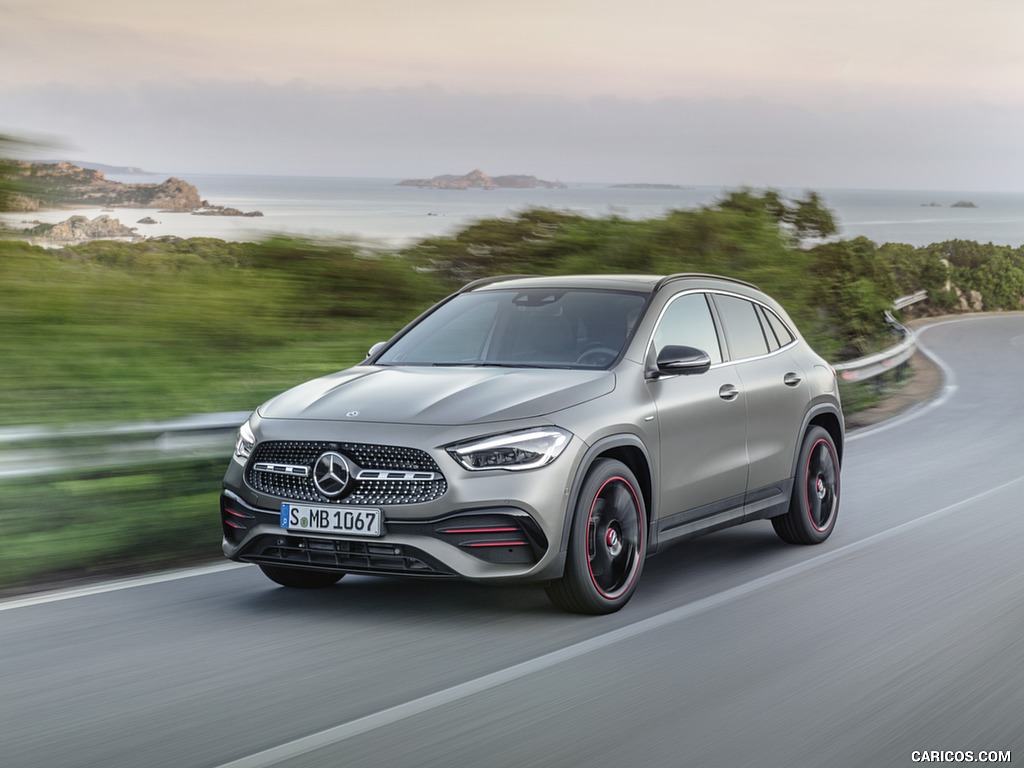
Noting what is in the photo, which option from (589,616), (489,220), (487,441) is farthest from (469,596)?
(489,220)

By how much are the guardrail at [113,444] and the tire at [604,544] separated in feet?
9.89

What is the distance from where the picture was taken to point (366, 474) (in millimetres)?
6324

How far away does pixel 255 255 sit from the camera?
14.3m

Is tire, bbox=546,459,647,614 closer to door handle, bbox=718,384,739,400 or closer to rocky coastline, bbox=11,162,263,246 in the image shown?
door handle, bbox=718,384,739,400

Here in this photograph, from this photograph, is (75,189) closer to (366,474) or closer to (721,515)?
(366,474)

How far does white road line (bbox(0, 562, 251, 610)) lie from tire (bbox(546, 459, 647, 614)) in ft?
7.38

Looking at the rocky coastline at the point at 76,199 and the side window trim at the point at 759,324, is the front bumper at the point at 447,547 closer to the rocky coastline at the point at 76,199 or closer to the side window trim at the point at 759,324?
the side window trim at the point at 759,324

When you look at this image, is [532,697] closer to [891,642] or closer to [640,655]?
[640,655]

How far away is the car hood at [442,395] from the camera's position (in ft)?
21.1

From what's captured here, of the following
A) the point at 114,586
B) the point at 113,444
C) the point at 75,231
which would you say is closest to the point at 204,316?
the point at 75,231

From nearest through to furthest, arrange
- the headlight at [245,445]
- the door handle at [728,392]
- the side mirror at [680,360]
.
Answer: the headlight at [245,445]
the side mirror at [680,360]
the door handle at [728,392]

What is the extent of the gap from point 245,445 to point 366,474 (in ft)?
2.69

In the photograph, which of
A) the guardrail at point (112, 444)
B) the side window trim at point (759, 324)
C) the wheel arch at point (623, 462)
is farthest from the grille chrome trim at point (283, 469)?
the side window trim at point (759, 324)

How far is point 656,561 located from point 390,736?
12.4 ft
